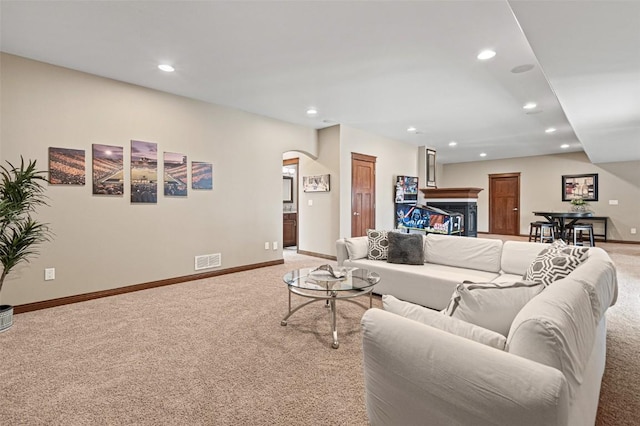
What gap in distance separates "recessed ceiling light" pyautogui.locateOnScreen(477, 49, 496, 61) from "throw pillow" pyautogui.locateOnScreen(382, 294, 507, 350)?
283 cm

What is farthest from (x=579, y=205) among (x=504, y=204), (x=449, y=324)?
(x=449, y=324)

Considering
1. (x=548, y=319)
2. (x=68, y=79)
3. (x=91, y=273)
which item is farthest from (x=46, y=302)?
(x=548, y=319)

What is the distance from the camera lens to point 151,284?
4.04 metres

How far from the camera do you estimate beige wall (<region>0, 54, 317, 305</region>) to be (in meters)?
3.23

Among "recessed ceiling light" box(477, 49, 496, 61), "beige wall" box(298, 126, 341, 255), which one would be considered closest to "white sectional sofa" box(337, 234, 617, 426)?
"recessed ceiling light" box(477, 49, 496, 61)

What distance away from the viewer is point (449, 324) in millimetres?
1182

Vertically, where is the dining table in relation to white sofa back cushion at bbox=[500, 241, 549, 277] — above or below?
above

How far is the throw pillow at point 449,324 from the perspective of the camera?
107cm

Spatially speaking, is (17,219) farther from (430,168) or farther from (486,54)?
(430,168)

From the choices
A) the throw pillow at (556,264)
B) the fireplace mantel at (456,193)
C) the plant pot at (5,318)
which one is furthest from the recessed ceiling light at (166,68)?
the fireplace mantel at (456,193)

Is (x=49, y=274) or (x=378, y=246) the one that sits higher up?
(x=378, y=246)

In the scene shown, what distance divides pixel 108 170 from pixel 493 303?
4153 mm

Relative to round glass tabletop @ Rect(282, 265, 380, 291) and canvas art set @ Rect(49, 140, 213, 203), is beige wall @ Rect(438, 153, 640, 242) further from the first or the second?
canvas art set @ Rect(49, 140, 213, 203)

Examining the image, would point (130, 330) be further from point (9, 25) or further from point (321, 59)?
point (321, 59)
